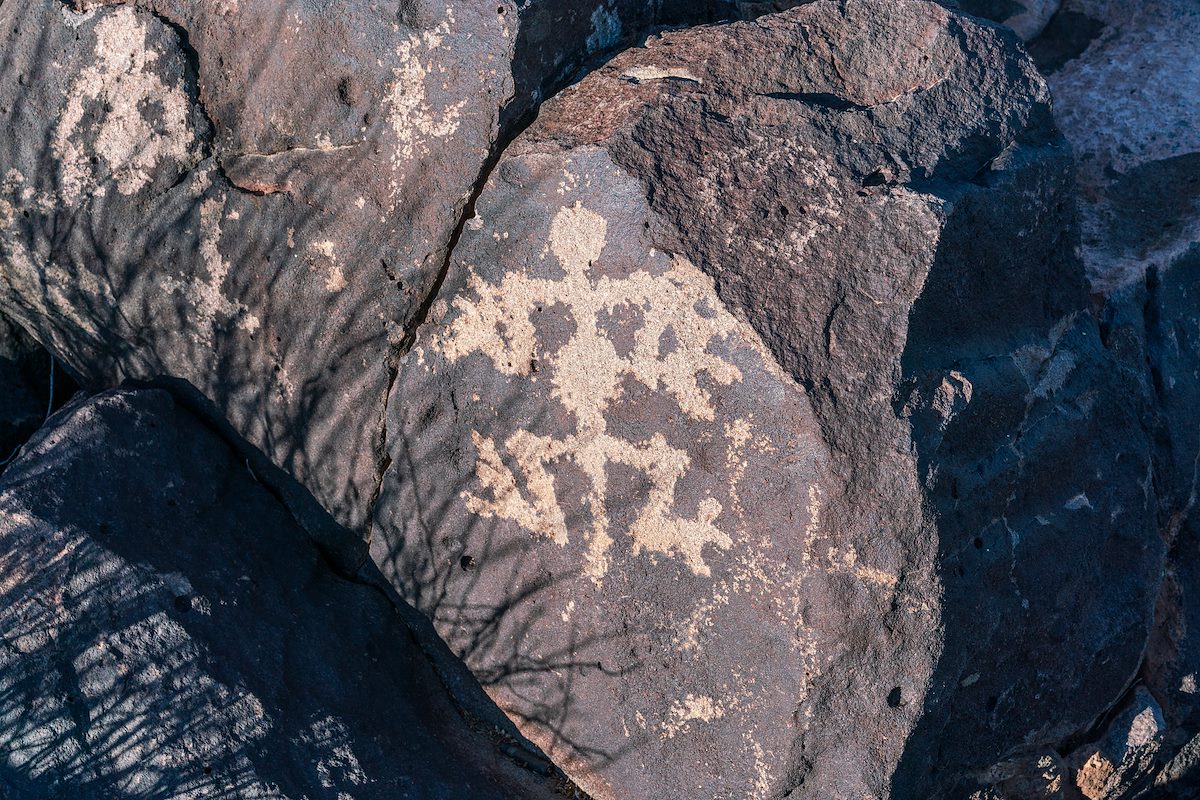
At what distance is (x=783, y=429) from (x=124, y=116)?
1.72 m

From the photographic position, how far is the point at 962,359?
2.12m

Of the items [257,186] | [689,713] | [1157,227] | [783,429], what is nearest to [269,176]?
[257,186]

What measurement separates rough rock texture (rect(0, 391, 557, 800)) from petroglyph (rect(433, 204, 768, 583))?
539mm

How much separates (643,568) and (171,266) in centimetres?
135

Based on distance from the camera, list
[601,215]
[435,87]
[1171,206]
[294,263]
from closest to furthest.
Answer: [601,215], [435,87], [294,263], [1171,206]

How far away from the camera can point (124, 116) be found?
8.32 feet

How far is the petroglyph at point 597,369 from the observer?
2.03 metres

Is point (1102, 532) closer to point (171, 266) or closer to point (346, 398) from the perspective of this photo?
point (346, 398)

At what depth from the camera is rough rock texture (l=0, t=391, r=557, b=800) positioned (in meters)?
2.15

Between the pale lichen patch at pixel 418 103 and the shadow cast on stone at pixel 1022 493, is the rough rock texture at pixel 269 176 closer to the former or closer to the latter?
the pale lichen patch at pixel 418 103

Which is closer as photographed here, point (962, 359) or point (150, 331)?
A: point (962, 359)

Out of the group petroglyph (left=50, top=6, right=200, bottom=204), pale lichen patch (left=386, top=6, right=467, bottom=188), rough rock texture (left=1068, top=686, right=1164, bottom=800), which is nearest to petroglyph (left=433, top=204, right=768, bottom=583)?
pale lichen patch (left=386, top=6, right=467, bottom=188)

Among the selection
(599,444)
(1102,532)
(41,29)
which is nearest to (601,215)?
(599,444)

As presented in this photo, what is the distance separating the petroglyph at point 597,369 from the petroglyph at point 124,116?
0.86m
